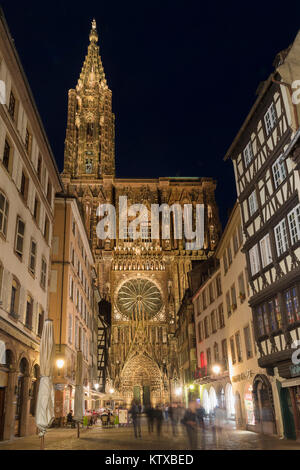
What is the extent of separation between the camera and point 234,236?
26.0 metres

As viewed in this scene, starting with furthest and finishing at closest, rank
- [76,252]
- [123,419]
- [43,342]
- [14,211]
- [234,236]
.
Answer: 1. [76,252]
2. [123,419]
3. [234,236]
4. [14,211]
5. [43,342]

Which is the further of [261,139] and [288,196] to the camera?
[261,139]

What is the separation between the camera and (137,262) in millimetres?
69625

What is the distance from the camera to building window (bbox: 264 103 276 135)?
19844 mm

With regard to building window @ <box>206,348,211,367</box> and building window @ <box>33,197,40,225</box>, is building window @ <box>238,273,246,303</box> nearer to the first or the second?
building window @ <box>206,348,211,367</box>

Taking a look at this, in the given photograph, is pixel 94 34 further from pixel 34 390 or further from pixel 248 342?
pixel 34 390

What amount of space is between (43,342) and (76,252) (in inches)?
784

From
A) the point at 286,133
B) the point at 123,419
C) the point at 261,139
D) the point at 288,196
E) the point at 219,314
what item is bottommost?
the point at 123,419

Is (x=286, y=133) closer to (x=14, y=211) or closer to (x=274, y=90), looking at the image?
(x=274, y=90)

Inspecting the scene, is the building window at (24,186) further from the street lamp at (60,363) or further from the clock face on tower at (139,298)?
the clock face on tower at (139,298)

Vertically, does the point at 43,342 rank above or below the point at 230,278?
below

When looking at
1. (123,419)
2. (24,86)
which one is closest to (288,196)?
(24,86)

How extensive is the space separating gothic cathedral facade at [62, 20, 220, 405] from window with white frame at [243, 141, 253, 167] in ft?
107

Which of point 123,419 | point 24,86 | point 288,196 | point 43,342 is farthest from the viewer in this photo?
point 123,419
